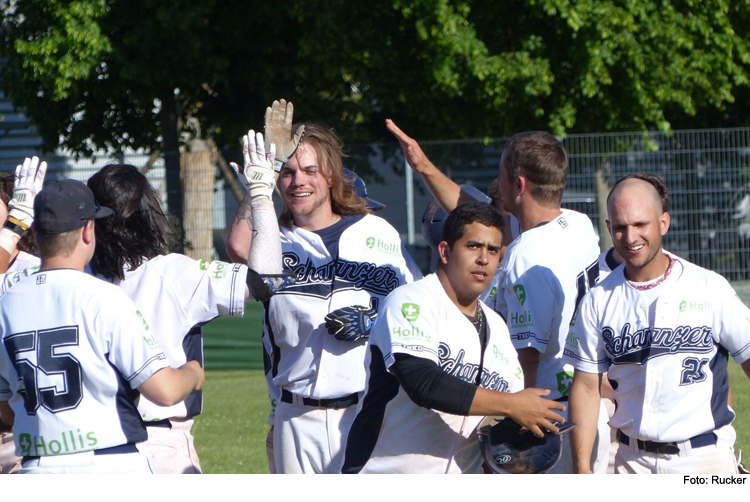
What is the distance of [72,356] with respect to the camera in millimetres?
3248

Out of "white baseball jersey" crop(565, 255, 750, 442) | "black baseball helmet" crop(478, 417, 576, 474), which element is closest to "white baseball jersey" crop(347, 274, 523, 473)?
"black baseball helmet" crop(478, 417, 576, 474)

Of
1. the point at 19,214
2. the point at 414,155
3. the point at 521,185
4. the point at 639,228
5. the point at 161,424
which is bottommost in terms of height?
the point at 161,424

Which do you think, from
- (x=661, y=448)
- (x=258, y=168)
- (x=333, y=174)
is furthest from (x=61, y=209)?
(x=661, y=448)

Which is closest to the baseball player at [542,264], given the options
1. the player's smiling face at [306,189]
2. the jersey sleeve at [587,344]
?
the jersey sleeve at [587,344]

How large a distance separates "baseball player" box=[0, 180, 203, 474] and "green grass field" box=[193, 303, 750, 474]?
4.09 meters

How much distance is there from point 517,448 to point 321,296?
1.38 meters

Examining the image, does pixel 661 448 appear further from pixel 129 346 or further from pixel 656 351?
pixel 129 346

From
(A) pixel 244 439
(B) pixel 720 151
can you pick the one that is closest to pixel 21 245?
(A) pixel 244 439

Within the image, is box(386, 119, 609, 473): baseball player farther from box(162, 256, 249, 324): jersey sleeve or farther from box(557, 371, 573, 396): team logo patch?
box(162, 256, 249, 324): jersey sleeve

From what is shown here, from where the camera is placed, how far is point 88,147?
1769cm

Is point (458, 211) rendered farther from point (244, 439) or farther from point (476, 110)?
point (476, 110)

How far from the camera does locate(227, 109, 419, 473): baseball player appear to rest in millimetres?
4520

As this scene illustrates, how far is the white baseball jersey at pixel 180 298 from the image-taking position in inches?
152

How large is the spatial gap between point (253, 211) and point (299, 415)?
1032 mm
